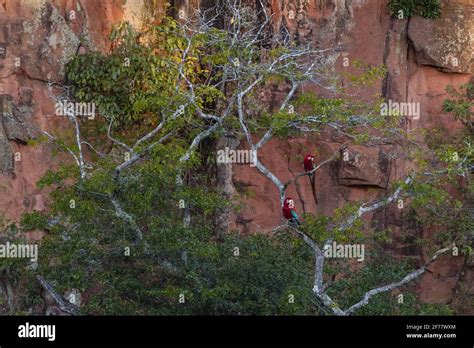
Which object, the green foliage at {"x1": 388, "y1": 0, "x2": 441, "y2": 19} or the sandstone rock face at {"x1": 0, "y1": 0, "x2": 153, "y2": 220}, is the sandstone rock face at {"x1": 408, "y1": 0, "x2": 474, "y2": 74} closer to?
the green foliage at {"x1": 388, "y1": 0, "x2": 441, "y2": 19}

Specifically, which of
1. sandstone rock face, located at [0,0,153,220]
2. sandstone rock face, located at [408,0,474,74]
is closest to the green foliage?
sandstone rock face, located at [408,0,474,74]

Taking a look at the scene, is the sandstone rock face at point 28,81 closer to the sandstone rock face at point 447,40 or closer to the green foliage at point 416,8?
the green foliage at point 416,8

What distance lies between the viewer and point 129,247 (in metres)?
16.0

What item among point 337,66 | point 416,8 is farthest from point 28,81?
point 416,8

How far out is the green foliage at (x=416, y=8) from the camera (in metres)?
21.7

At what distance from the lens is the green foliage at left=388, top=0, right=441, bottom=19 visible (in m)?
21.7

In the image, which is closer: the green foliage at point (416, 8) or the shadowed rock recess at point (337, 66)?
the shadowed rock recess at point (337, 66)

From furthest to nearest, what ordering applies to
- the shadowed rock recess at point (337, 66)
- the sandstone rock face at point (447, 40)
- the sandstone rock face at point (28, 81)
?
the sandstone rock face at point (447, 40), the shadowed rock recess at point (337, 66), the sandstone rock face at point (28, 81)

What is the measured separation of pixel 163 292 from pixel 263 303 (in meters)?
1.42

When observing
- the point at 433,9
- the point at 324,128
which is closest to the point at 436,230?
the point at 324,128

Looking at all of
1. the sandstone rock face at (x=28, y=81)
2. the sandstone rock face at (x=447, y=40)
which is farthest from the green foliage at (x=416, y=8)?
the sandstone rock face at (x=28, y=81)

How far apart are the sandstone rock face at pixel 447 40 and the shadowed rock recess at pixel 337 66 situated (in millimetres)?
20

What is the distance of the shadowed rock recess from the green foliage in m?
0.15

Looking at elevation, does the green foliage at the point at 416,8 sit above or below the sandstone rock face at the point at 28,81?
above
